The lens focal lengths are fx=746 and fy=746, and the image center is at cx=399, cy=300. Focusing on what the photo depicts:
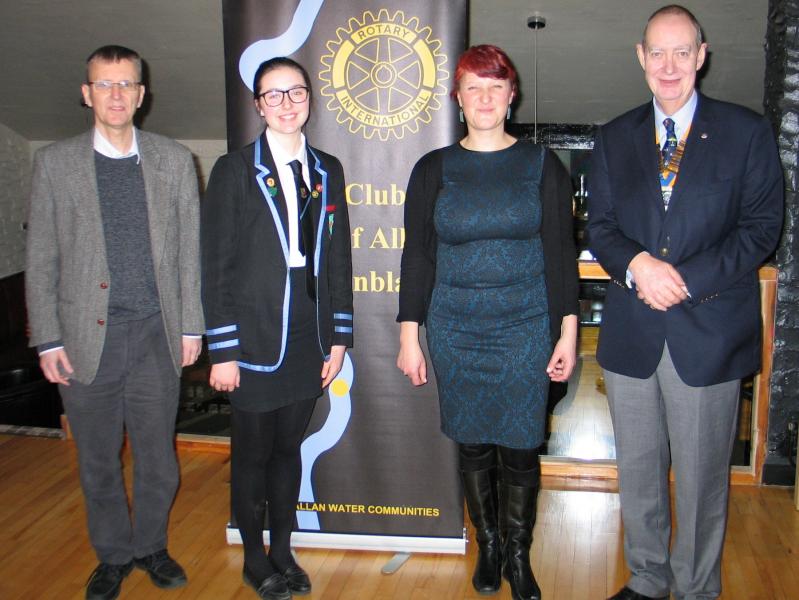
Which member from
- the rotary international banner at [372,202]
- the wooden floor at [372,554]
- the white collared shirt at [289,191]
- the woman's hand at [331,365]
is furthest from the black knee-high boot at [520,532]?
the white collared shirt at [289,191]

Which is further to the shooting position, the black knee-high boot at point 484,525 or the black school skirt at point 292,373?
→ the black knee-high boot at point 484,525

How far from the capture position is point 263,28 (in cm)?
230

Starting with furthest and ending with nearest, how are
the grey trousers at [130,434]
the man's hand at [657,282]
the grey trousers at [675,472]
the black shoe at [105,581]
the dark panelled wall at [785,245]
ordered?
the dark panelled wall at [785,245]
the black shoe at [105,581]
the grey trousers at [130,434]
the grey trousers at [675,472]
the man's hand at [657,282]

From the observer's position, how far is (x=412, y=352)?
217cm

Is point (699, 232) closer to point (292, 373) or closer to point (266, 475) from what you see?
point (292, 373)

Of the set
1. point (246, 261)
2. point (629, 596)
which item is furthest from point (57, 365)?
point (629, 596)

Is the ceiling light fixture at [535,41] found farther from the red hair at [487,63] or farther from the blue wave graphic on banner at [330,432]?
the blue wave graphic on banner at [330,432]

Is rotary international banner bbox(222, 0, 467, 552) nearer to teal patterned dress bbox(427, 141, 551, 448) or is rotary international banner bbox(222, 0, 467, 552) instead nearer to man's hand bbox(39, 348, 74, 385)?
teal patterned dress bbox(427, 141, 551, 448)

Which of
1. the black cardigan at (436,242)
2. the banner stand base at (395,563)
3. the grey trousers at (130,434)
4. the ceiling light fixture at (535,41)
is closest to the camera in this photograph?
the black cardigan at (436,242)

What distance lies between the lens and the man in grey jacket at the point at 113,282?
205 cm

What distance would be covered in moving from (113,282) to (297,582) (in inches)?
41.6

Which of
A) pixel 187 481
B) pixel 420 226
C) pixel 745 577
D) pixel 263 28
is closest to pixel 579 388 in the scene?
pixel 745 577

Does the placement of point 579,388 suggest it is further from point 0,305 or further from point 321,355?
point 0,305

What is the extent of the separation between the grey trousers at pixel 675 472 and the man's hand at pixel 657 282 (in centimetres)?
17
